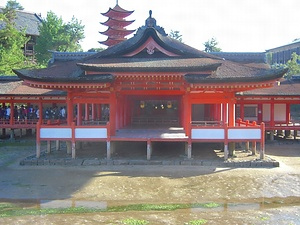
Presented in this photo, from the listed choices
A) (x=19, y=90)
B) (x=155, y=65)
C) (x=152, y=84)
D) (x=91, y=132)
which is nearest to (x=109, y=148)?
(x=91, y=132)

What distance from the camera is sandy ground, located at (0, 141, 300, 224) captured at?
10.5 meters

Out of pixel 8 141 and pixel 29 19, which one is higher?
pixel 29 19

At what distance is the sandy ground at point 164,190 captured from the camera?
10469mm

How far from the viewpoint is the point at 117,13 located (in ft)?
148

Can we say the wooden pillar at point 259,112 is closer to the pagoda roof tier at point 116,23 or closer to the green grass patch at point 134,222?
the green grass patch at point 134,222

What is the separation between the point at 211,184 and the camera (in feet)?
47.1

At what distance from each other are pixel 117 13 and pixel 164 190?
35.5 meters

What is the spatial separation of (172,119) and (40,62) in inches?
1236

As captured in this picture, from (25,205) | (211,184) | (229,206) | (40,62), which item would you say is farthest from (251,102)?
(40,62)

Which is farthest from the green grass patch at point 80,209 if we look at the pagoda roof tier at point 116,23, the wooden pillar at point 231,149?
the pagoda roof tier at point 116,23

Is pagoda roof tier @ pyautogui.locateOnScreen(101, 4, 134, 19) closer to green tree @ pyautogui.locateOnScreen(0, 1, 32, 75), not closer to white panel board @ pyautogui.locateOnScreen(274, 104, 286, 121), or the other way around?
green tree @ pyautogui.locateOnScreen(0, 1, 32, 75)

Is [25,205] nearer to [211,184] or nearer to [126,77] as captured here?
[211,184]

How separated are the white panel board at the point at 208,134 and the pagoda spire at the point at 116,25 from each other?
1159 inches

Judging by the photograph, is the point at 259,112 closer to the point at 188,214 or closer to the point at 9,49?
the point at 188,214
